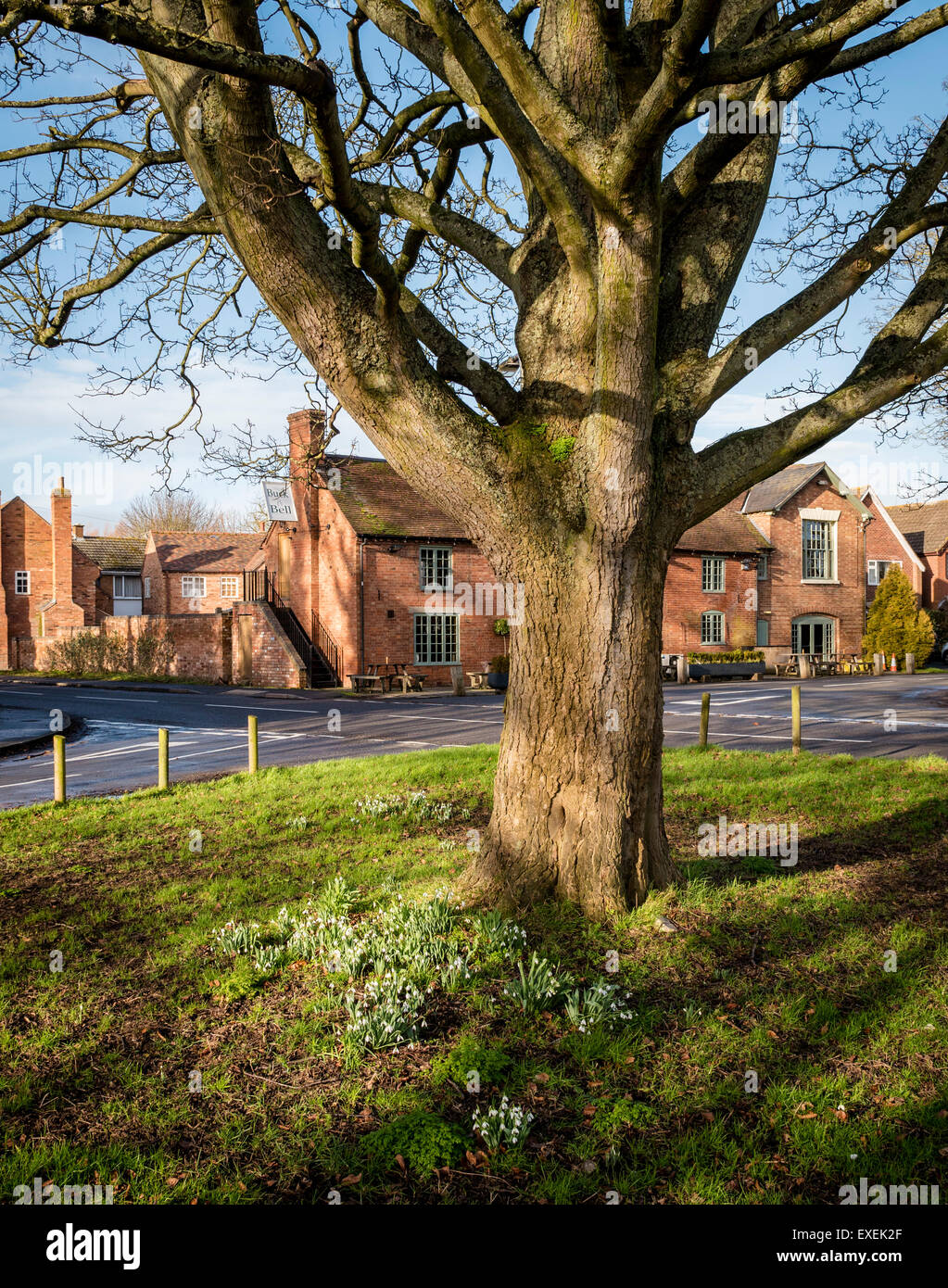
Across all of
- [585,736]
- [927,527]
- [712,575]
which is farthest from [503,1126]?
[927,527]

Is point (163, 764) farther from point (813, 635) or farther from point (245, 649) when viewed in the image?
point (813, 635)

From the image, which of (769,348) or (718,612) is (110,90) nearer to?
(769,348)

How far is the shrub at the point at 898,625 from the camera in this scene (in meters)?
36.1

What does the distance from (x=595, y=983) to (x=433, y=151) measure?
7.48 metres

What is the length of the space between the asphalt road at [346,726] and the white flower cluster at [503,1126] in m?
8.81

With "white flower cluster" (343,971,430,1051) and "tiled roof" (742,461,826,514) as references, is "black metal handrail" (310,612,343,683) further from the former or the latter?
"white flower cluster" (343,971,430,1051)

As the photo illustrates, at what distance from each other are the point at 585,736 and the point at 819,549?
39.0m

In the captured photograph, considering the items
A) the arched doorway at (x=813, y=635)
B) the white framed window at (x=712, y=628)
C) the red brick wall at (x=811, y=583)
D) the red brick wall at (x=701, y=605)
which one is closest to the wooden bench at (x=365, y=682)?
the red brick wall at (x=701, y=605)

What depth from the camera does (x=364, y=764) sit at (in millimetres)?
11500

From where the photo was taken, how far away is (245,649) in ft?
108

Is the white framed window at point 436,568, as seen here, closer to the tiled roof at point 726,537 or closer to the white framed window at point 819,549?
the tiled roof at point 726,537

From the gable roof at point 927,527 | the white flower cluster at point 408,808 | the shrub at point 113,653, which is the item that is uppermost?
the gable roof at point 927,527

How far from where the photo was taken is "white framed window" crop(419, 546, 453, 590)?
31.3 meters

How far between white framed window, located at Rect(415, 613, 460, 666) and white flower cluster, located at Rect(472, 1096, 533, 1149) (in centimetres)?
2760
